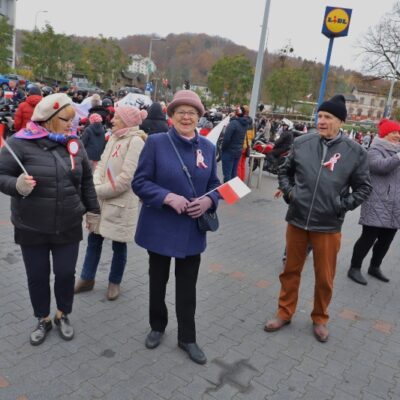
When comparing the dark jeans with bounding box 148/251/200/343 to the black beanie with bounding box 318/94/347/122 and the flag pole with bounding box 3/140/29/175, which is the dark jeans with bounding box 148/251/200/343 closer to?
the flag pole with bounding box 3/140/29/175

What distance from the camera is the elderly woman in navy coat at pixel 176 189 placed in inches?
110

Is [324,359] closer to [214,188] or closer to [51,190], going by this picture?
[214,188]

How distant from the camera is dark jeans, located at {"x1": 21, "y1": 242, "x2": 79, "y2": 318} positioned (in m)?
2.96

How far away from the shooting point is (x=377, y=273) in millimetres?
5164

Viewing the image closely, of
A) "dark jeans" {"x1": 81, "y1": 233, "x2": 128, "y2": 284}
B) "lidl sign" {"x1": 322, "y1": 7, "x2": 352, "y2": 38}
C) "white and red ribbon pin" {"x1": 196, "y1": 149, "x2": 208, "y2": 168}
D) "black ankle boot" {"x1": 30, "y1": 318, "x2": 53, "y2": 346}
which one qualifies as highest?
"lidl sign" {"x1": 322, "y1": 7, "x2": 352, "y2": 38}

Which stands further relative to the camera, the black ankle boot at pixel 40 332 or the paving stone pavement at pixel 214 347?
the black ankle boot at pixel 40 332

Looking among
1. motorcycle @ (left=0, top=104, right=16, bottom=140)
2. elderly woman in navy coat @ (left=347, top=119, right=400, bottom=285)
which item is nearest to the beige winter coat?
elderly woman in navy coat @ (left=347, top=119, right=400, bottom=285)

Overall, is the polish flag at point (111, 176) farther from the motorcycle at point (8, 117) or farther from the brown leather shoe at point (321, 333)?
the motorcycle at point (8, 117)

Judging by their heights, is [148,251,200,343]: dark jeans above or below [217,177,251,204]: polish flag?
below

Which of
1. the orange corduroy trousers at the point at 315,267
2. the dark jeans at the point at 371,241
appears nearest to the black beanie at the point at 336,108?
the orange corduroy trousers at the point at 315,267

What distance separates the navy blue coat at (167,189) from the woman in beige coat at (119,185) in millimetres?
755

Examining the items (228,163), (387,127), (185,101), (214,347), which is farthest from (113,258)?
(228,163)

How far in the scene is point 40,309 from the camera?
3127 mm

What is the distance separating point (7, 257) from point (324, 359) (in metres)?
3.50
